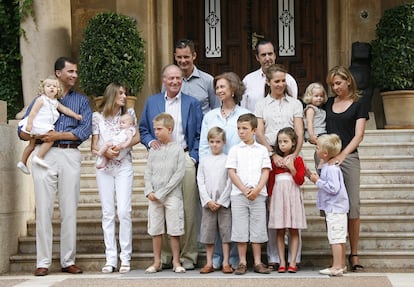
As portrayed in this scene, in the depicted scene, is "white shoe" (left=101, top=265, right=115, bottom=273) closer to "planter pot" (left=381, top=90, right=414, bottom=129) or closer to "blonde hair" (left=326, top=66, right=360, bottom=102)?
"blonde hair" (left=326, top=66, right=360, bottom=102)

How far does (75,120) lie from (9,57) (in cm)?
477

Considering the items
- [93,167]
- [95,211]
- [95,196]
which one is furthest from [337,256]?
[93,167]

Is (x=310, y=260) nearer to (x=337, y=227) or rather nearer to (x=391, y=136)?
(x=337, y=227)

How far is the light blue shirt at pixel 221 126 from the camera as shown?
839 centimetres

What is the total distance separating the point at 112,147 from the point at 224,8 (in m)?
6.10

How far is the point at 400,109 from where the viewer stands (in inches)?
484

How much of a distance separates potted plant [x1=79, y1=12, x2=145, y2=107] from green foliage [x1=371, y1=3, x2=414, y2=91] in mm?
3261

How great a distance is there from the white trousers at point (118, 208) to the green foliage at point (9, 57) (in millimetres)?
4961

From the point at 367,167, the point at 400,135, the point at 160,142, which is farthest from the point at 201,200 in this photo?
the point at 400,135

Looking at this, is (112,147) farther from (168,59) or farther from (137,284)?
(168,59)

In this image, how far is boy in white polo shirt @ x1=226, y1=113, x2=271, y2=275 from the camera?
8023 mm

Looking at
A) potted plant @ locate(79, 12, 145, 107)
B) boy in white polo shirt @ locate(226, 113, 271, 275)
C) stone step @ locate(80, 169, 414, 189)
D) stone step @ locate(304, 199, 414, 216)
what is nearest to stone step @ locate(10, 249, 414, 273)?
boy in white polo shirt @ locate(226, 113, 271, 275)

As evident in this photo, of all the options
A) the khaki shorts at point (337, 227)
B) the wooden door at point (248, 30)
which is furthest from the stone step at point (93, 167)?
the wooden door at point (248, 30)

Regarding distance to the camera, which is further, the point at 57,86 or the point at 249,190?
the point at 57,86
